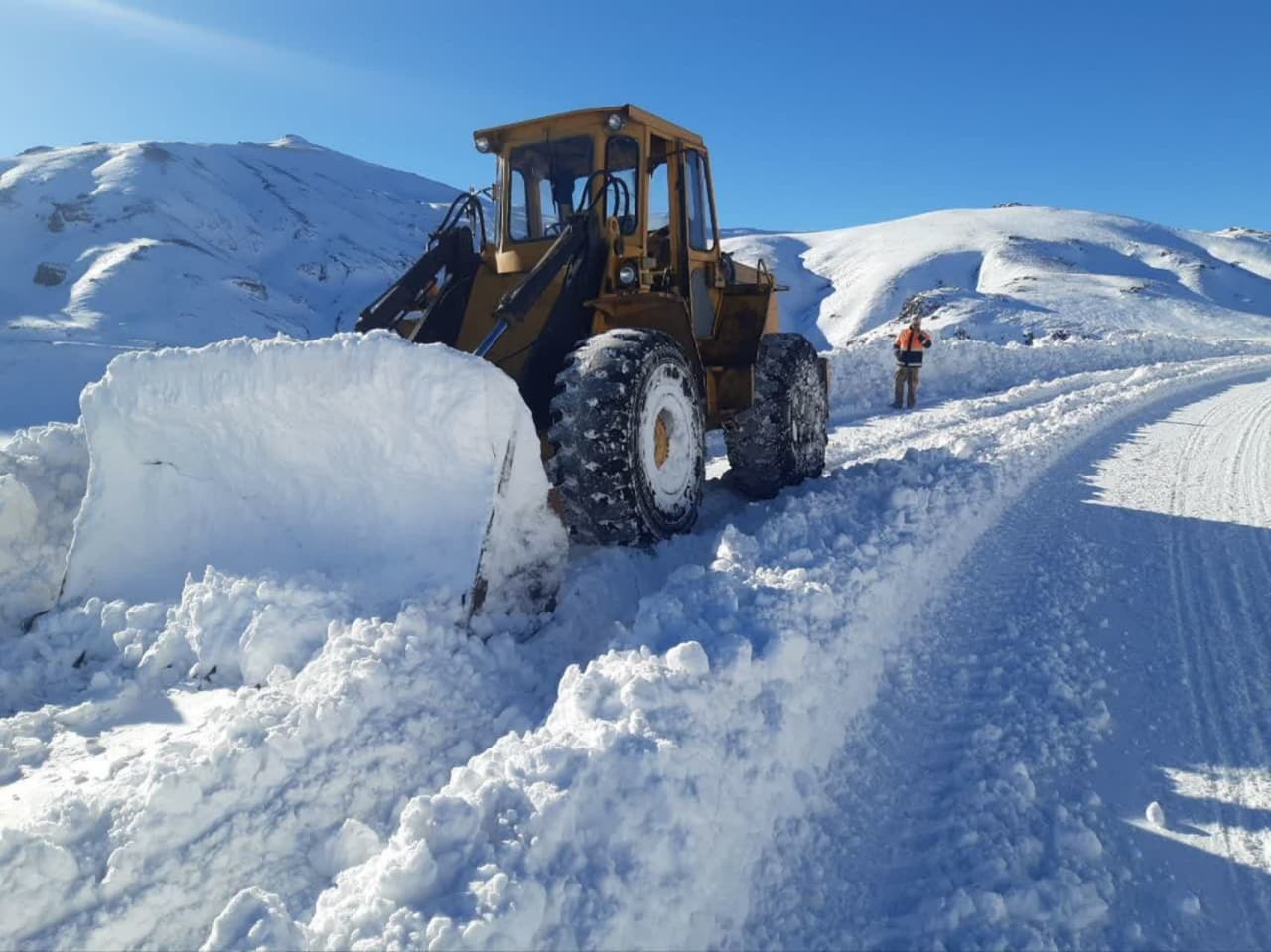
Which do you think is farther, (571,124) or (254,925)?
(571,124)

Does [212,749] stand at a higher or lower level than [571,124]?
lower

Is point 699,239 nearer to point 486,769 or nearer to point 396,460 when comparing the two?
point 396,460

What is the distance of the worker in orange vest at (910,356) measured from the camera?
1174 cm

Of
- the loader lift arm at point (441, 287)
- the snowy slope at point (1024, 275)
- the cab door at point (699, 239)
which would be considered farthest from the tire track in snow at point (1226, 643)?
the snowy slope at point (1024, 275)

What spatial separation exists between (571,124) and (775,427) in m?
2.52

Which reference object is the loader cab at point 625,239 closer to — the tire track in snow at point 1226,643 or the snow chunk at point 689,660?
the snow chunk at point 689,660

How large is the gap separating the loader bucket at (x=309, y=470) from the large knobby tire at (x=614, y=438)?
0.29 m

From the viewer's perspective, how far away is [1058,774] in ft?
8.82

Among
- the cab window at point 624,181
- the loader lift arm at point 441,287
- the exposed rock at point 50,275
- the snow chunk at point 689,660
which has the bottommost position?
the snow chunk at point 689,660

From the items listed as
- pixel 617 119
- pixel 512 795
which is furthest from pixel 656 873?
pixel 617 119

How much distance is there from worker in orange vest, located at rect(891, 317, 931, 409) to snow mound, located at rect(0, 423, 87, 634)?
10395mm

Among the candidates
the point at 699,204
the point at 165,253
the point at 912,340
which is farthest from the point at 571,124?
the point at 165,253

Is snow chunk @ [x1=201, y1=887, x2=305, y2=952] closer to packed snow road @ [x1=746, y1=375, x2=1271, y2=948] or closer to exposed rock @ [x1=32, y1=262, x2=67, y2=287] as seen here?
packed snow road @ [x1=746, y1=375, x2=1271, y2=948]

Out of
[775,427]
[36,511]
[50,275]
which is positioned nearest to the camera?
[36,511]
